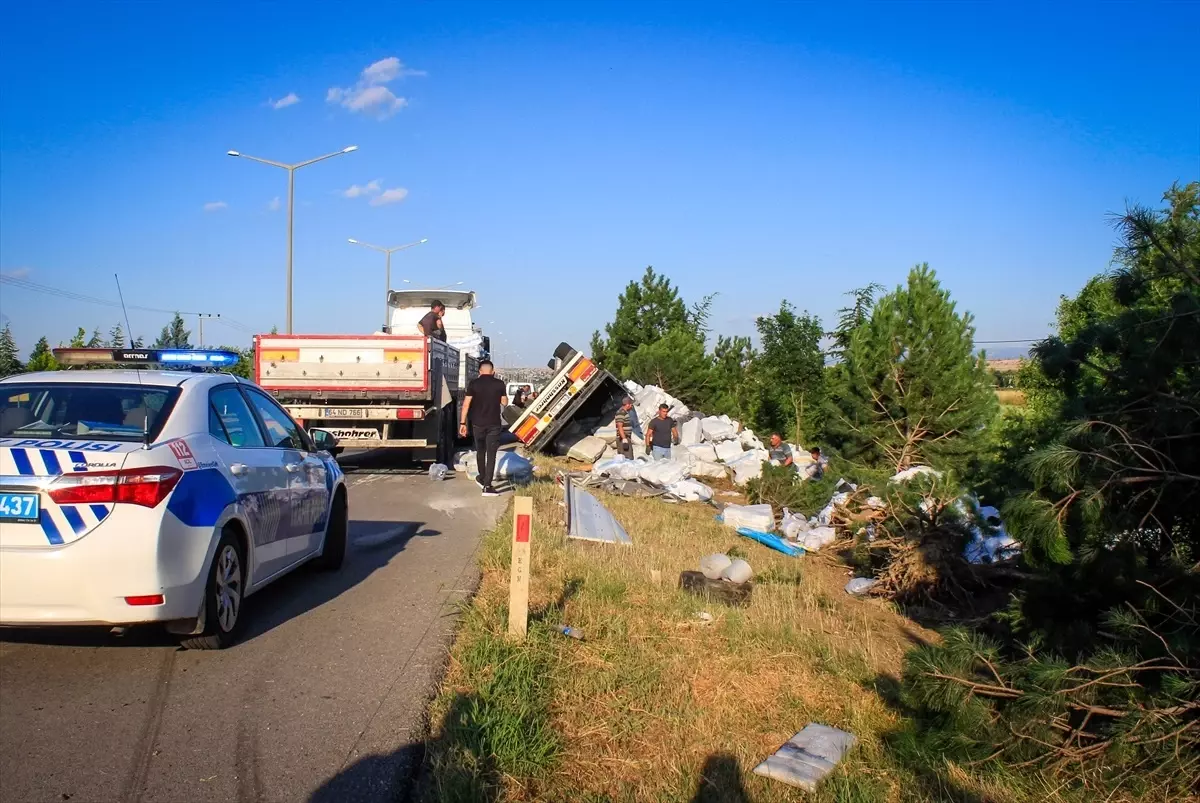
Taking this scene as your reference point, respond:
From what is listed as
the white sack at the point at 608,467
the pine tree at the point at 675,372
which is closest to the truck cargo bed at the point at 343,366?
the white sack at the point at 608,467

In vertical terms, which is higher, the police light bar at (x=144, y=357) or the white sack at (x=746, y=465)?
the police light bar at (x=144, y=357)

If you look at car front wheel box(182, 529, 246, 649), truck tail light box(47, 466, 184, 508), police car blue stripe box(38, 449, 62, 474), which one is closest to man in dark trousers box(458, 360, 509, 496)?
car front wheel box(182, 529, 246, 649)

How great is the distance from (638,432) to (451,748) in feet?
63.6

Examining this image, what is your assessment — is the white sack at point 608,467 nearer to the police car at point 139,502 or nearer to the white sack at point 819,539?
the white sack at point 819,539

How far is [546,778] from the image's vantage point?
4.15 metres

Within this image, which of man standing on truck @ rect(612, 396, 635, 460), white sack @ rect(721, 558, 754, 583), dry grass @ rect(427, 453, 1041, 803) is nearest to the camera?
dry grass @ rect(427, 453, 1041, 803)

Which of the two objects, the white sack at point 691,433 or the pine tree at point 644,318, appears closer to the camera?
the white sack at point 691,433

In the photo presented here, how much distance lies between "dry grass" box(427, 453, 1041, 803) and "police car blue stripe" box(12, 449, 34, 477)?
2.32 metres

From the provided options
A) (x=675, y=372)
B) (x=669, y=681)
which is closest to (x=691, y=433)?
(x=675, y=372)

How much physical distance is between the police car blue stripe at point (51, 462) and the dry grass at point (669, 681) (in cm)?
221

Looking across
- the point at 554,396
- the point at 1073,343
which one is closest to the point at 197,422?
the point at 1073,343

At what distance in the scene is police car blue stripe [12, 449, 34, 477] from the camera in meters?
4.73

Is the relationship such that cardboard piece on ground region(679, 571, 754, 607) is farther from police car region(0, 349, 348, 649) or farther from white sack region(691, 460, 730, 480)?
white sack region(691, 460, 730, 480)

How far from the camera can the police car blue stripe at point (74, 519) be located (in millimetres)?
4711
